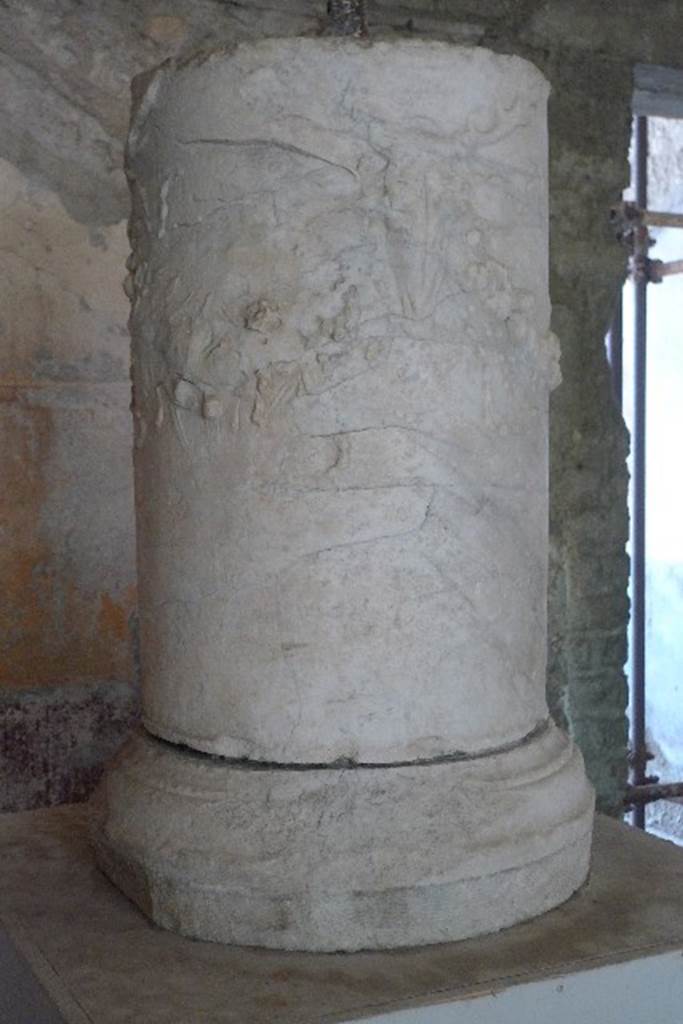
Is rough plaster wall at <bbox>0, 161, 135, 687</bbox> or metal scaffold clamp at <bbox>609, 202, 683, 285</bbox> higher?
metal scaffold clamp at <bbox>609, 202, 683, 285</bbox>

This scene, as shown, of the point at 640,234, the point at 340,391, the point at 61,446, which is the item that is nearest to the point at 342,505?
the point at 340,391

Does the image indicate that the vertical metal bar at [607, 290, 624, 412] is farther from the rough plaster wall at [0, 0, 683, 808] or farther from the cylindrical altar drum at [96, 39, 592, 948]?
the cylindrical altar drum at [96, 39, 592, 948]

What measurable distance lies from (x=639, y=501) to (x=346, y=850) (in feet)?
9.68

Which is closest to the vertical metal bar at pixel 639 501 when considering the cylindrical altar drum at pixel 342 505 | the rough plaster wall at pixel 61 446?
the rough plaster wall at pixel 61 446

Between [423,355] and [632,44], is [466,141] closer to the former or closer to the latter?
[423,355]

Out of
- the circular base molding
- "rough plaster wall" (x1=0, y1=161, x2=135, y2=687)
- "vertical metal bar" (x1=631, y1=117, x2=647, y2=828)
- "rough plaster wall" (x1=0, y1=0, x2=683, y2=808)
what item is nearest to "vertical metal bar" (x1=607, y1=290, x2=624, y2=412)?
"vertical metal bar" (x1=631, y1=117, x2=647, y2=828)

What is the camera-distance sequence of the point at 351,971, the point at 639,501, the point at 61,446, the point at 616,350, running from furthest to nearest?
the point at 639,501 < the point at 616,350 < the point at 61,446 < the point at 351,971

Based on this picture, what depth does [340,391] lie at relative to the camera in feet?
7.89

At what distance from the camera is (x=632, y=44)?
4242 mm

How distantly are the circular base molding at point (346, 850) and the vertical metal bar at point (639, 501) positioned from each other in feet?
8.07

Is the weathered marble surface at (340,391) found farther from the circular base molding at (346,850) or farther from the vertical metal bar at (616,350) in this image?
the vertical metal bar at (616,350)

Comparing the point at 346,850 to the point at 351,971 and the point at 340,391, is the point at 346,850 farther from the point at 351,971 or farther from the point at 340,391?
the point at 340,391

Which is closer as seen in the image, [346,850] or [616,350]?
[346,850]

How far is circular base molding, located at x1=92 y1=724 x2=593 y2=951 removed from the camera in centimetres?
233
